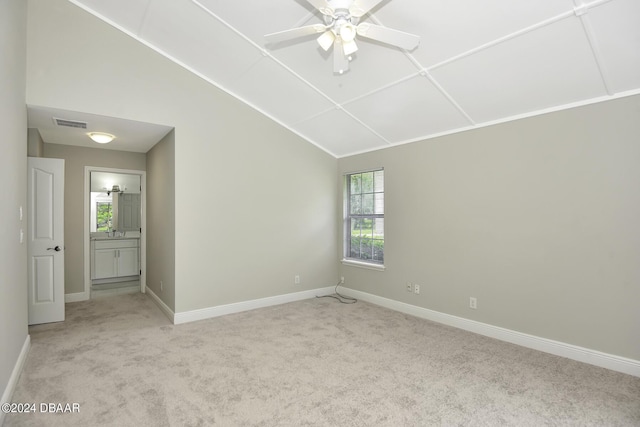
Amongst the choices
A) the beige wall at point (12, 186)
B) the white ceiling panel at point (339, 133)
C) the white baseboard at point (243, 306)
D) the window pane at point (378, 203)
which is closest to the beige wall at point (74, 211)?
the beige wall at point (12, 186)

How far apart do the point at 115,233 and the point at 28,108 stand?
3.68 meters

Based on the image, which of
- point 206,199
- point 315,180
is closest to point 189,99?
point 206,199

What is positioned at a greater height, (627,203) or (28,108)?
(28,108)

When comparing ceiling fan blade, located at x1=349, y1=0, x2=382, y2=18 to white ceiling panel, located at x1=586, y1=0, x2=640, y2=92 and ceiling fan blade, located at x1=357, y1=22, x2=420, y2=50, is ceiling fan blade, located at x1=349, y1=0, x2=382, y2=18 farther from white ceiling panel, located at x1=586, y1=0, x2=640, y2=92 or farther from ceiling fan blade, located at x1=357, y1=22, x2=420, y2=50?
white ceiling panel, located at x1=586, y1=0, x2=640, y2=92

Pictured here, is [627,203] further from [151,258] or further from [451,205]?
[151,258]

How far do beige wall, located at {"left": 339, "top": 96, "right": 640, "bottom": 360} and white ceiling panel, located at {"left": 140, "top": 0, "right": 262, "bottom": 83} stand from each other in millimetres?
2395

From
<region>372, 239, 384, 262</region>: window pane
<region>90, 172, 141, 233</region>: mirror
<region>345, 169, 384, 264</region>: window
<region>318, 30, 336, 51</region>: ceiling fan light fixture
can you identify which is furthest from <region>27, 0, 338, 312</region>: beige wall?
<region>90, 172, 141, 233</region>: mirror

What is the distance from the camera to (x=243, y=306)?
444cm

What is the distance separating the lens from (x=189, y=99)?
A: 4.01m

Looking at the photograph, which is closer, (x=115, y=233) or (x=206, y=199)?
(x=206, y=199)

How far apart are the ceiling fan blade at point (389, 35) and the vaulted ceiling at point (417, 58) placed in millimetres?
481

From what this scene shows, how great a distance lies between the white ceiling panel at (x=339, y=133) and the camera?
4.34m

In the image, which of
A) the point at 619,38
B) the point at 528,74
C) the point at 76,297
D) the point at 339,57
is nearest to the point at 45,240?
the point at 76,297

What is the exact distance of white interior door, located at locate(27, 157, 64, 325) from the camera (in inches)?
153
